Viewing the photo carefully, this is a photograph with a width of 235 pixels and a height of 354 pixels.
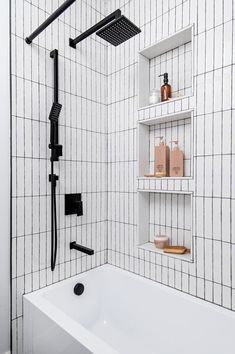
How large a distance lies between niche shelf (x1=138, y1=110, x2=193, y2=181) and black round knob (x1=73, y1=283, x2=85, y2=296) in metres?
0.79

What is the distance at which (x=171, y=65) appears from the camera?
65.6 inches

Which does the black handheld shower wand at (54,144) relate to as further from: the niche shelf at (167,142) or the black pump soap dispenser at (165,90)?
the black pump soap dispenser at (165,90)

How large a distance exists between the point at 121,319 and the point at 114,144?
128 centimetres

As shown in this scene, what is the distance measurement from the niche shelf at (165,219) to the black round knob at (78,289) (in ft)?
1.60

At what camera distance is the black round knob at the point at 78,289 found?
65.5 inches

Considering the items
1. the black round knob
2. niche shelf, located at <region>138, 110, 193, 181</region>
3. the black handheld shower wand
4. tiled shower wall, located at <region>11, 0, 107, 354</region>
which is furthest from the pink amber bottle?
the black round knob

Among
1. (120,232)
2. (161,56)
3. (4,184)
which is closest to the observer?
(4,184)

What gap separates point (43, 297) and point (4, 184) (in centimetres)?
71

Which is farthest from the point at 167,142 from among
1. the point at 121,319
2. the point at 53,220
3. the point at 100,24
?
the point at 121,319

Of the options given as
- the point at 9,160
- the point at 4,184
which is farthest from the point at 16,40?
the point at 4,184

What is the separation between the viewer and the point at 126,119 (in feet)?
5.95

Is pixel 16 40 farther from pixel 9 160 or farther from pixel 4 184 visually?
pixel 4 184

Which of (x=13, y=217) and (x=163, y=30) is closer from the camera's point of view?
(x=13, y=217)

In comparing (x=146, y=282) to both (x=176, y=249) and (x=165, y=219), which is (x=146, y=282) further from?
(x=165, y=219)
